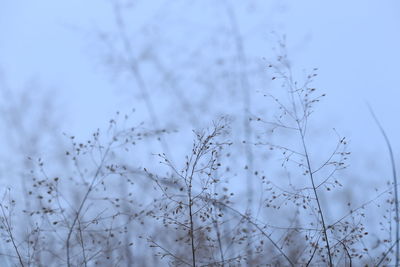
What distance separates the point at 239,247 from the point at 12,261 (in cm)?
128

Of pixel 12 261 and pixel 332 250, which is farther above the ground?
pixel 12 261

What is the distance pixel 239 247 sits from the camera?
2.72 meters

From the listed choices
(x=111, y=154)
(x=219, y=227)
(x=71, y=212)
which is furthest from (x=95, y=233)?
(x=219, y=227)

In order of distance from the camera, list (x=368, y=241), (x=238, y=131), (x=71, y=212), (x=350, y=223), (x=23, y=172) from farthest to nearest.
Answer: (x=238, y=131) < (x=23, y=172) < (x=71, y=212) < (x=368, y=241) < (x=350, y=223)

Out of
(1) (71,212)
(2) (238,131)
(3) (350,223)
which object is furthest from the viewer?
(2) (238,131)

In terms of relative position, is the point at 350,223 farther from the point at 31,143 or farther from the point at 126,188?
the point at 31,143

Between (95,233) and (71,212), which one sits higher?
(71,212)

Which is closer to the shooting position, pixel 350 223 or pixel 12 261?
pixel 350 223

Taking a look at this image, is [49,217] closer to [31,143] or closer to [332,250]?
[31,143]

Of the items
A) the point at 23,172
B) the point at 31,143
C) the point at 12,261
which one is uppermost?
the point at 31,143

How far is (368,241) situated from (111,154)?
155 cm

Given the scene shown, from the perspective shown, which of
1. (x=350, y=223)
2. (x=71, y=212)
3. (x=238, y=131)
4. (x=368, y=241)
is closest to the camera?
(x=350, y=223)

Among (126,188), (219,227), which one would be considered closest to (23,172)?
(126,188)

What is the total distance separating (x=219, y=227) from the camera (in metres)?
2.78
